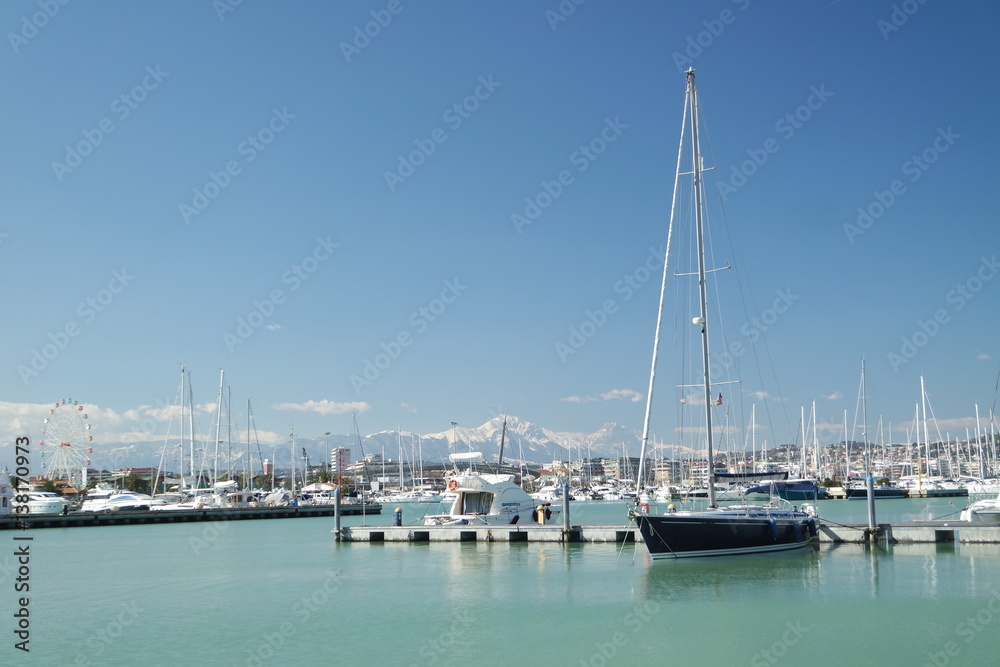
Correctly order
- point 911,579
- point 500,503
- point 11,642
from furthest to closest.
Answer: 1. point 500,503
2. point 911,579
3. point 11,642

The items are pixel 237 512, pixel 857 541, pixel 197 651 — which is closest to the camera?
pixel 197 651

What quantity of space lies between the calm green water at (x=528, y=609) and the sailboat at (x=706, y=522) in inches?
22.1

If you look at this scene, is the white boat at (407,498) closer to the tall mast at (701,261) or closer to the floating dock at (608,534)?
the floating dock at (608,534)

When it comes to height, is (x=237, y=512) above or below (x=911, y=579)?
below

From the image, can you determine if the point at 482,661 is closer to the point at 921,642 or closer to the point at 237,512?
the point at 921,642

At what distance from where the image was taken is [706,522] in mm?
28156

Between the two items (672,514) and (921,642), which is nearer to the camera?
(921,642)

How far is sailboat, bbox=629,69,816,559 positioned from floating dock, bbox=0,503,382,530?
1562 inches

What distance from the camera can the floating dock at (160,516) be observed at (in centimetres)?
6656

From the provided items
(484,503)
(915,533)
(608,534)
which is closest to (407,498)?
(484,503)

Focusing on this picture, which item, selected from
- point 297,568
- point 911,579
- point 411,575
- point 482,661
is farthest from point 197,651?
point 911,579

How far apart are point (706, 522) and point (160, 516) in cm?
5777

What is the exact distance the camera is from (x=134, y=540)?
53094mm

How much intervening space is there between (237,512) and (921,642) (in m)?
67.1
